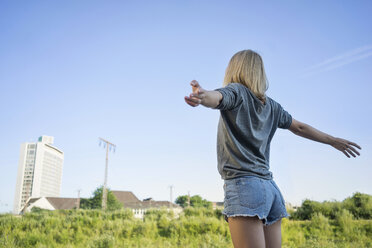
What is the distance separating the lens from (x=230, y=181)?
4.85 ft

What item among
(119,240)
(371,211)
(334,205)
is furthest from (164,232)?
(371,211)

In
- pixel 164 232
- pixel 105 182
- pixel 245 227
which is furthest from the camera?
pixel 105 182

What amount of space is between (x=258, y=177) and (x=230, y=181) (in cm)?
15

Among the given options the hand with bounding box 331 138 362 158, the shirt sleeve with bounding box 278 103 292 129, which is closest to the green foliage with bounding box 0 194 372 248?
the hand with bounding box 331 138 362 158

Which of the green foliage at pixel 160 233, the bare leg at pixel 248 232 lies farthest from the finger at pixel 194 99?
the green foliage at pixel 160 233

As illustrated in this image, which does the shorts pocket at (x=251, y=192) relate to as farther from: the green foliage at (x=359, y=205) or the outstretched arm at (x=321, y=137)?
the green foliage at (x=359, y=205)

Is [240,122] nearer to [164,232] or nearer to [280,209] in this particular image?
[280,209]

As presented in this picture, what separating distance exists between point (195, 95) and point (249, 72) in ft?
1.85

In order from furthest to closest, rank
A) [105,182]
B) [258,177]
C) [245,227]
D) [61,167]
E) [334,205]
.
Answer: [61,167] < [105,182] < [334,205] < [258,177] < [245,227]

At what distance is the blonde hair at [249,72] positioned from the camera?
1.58m

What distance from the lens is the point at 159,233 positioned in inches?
253

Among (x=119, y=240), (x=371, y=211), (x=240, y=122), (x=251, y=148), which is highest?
(x=240, y=122)

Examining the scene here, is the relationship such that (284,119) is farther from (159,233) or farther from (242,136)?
(159,233)

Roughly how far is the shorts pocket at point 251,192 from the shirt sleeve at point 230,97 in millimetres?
386
